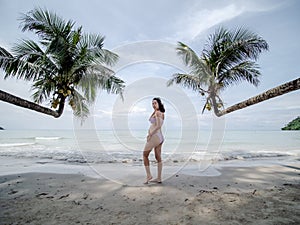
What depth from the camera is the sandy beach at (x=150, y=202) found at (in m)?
2.78

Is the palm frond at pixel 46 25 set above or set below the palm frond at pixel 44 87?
above

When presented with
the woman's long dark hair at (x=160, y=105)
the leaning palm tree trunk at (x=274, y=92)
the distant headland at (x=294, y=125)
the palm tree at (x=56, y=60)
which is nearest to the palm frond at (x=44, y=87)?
the palm tree at (x=56, y=60)

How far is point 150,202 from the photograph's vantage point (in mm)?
3416

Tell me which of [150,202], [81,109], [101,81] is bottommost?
[150,202]

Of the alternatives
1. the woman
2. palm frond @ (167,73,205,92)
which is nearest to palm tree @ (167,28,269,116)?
palm frond @ (167,73,205,92)

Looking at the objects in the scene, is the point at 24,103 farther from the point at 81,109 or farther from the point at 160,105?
the point at 81,109

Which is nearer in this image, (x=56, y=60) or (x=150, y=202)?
(x=150, y=202)

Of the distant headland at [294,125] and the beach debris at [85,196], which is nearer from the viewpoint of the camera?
the beach debris at [85,196]

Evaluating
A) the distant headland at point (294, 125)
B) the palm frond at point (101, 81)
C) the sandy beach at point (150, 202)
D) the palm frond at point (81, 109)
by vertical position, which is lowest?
the sandy beach at point (150, 202)

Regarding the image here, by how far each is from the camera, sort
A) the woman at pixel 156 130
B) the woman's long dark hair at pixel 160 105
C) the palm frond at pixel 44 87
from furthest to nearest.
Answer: the palm frond at pixel 44 87, the woman's long dark hair at pixel 160 105, the woman at pixel 156 130

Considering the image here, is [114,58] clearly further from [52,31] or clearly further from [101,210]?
[101,210]

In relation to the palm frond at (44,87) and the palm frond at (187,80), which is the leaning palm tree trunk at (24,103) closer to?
the palm frond at (44,87)

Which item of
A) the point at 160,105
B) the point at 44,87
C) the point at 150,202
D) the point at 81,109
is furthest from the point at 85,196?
the point at 81,109

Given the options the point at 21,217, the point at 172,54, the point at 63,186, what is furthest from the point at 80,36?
the point at 21,217
